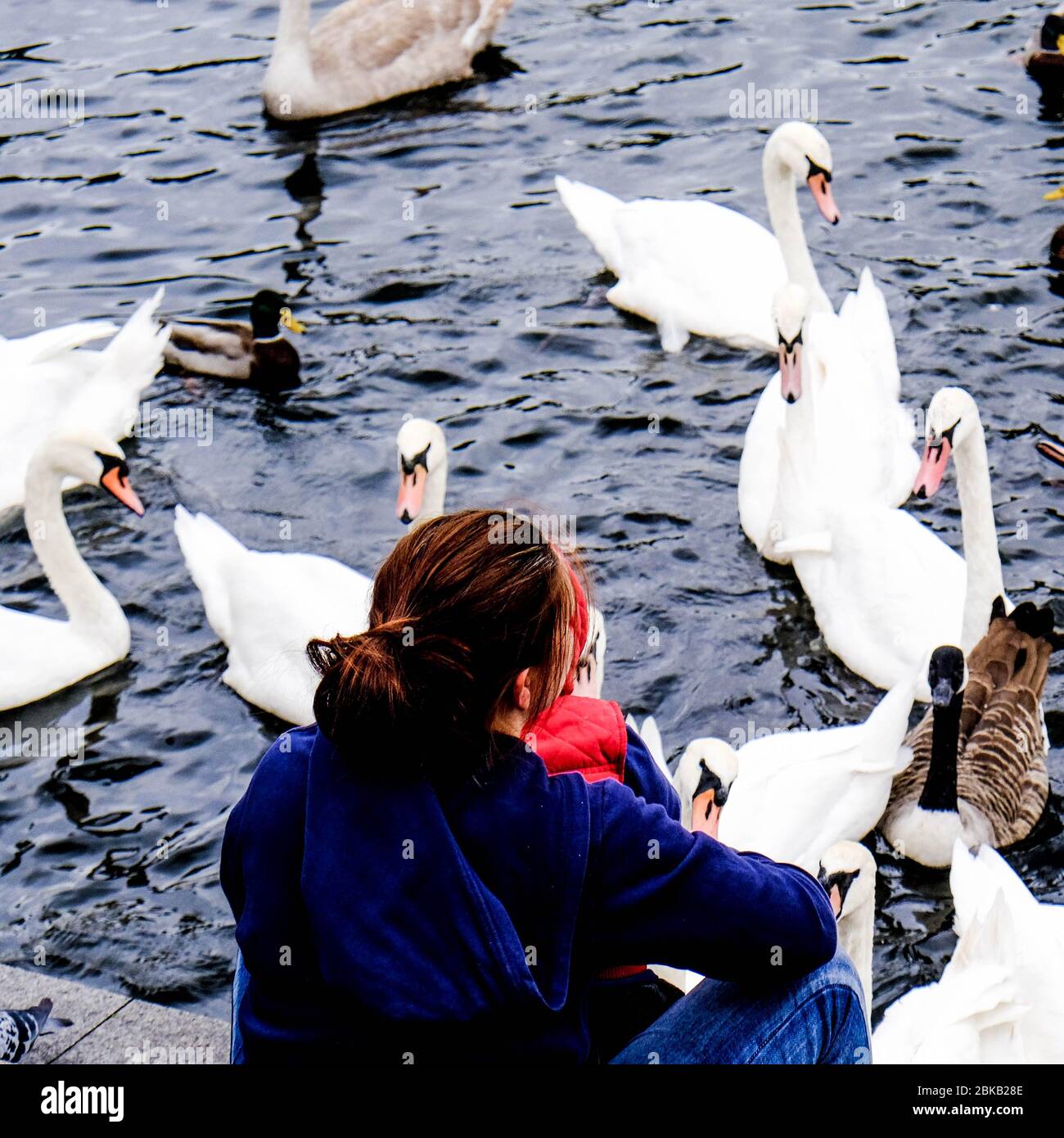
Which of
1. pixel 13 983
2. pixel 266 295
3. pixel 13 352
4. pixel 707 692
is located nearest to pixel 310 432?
pixel 266 295

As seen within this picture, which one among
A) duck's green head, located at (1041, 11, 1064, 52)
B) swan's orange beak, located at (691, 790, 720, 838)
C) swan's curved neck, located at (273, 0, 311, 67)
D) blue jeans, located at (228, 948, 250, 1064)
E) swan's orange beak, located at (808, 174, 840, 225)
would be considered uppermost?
swan's curved neck, located at (273, 0, 311, 67)

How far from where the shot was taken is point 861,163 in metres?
10.5

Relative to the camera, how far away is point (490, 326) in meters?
9.30

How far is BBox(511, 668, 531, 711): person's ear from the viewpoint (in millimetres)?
2518

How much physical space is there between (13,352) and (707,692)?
12.7ft

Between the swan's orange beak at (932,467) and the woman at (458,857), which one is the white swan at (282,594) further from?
the woman at (458,857)

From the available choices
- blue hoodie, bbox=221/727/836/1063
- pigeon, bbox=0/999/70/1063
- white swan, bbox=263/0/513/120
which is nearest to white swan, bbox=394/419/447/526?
pigeon, bbox=0/999/70/1063

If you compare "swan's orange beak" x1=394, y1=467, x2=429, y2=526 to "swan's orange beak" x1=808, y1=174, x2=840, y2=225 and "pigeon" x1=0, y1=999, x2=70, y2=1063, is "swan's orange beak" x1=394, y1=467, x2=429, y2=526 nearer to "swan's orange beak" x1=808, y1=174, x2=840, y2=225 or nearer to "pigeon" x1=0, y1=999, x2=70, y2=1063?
"swan's orange beak" x1=808, y1=174, x2=840, y2=225

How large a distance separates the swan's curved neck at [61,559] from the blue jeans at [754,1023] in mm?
4427

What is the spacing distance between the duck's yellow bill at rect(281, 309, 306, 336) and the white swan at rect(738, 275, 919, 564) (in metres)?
2.50

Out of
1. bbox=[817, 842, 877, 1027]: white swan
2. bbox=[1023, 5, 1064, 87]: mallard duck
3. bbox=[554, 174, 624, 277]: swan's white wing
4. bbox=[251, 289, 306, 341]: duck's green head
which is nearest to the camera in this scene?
bbox=[817, 842, 877, 1027]: white swan

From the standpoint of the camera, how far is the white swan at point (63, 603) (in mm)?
6980

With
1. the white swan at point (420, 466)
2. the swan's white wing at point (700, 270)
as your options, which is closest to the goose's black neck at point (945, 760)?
the white swan at point (420, 466)

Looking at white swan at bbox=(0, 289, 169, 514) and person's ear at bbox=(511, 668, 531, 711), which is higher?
person's ear at bbox=(511, 668, 531, 711)
